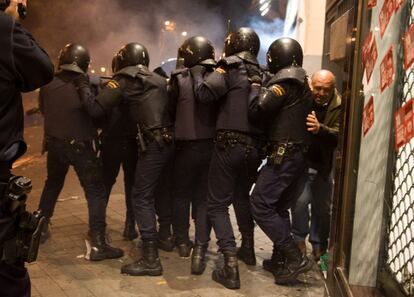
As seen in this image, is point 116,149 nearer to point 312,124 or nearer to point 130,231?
Answer: point 130,231

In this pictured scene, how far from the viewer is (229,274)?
4254 millimetres

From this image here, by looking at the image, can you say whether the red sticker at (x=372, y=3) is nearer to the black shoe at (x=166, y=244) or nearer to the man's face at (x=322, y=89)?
the man's face at (x=322, y=89)

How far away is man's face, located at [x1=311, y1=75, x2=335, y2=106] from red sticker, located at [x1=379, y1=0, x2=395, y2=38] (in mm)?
1726

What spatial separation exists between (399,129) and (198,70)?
2.35 metres

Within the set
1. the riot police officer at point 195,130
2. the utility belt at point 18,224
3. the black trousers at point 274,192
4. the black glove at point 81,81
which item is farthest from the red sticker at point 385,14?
the black glove at point 81,81

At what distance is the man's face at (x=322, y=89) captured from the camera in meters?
4.44

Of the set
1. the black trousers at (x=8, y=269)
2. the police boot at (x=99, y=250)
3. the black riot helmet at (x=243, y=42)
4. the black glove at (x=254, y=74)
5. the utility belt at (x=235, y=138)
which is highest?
the black riot helmet at (x=243, y=42)

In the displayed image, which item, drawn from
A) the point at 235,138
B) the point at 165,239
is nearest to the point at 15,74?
the point at 235,138

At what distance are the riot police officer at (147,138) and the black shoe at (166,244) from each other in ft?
1.76

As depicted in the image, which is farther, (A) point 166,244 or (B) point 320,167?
(A) point 166,244

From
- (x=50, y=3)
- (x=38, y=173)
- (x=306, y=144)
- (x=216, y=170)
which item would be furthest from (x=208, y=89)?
(x=50, y=3)

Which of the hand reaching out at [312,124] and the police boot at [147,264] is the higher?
the hand reaching out at [312,124]

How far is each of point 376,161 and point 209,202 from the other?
1929 millimetres

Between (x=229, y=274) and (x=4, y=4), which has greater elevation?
(x=4, y=4)
